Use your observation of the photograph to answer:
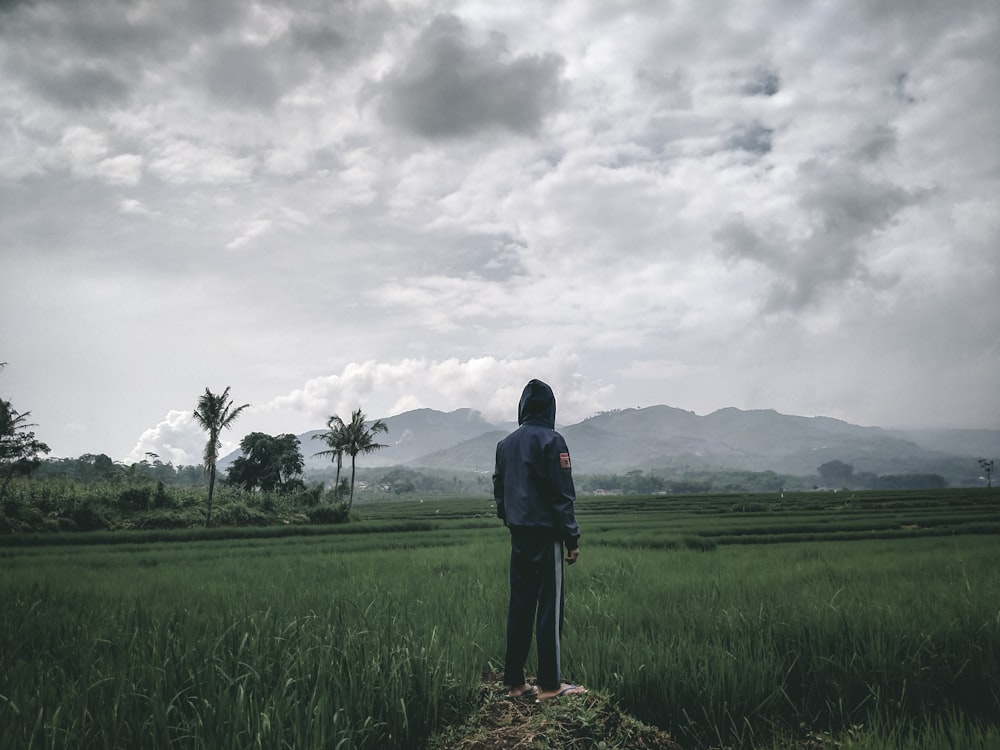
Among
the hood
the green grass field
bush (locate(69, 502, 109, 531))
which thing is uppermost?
the hood

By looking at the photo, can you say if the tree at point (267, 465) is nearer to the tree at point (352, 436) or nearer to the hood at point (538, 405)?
the tree at point (352, 436)

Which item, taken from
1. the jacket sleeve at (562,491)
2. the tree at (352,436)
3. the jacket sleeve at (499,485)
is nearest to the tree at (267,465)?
the tree at (352,436)

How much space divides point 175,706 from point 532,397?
10.0ft

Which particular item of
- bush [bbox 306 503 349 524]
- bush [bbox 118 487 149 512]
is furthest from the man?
bush [bbox 306 503 349 524]

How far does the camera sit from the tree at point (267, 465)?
5509 centimetres

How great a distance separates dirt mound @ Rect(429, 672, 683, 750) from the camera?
10.0ft

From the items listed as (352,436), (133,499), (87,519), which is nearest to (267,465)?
(352,436)

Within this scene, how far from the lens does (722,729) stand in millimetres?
3559

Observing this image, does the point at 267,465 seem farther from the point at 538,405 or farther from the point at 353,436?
the point at 538,405

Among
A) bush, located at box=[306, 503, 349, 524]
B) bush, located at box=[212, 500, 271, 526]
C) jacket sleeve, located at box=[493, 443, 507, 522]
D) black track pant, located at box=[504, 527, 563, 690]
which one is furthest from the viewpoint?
bush, located at box=[306, 503, 349, 524]

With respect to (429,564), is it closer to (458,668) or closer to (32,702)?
(458,668)

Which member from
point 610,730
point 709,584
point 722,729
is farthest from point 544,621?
point 709,584

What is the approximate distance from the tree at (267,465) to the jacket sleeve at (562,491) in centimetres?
5516

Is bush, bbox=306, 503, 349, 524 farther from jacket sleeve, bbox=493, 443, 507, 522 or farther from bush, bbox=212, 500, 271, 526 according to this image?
jacket sleeve, bbox=493, 443, 507, 522
